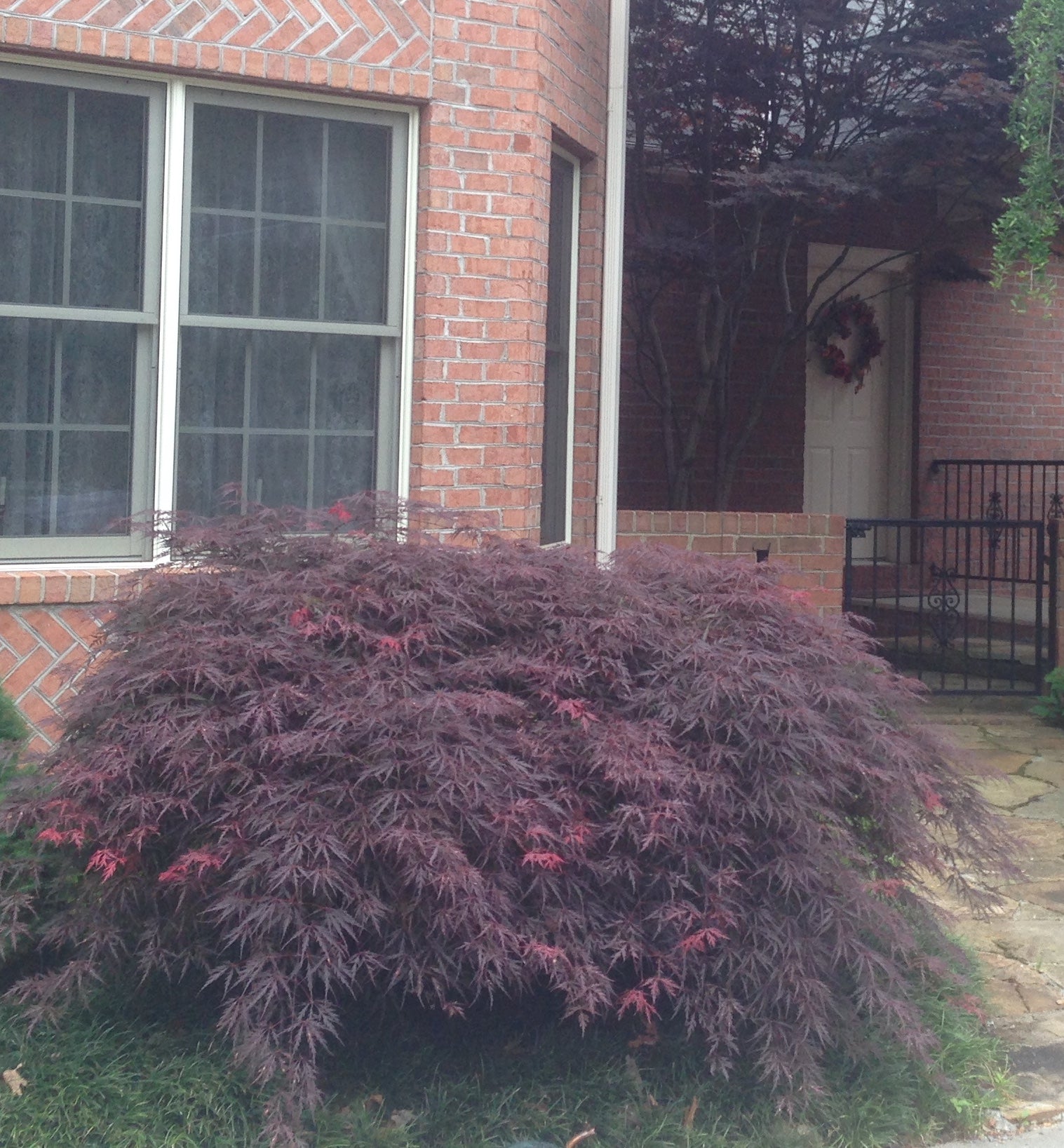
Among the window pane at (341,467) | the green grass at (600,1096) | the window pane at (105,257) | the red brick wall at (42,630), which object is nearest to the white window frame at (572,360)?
the window pane at (341,467)

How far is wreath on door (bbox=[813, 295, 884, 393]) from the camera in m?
11.3

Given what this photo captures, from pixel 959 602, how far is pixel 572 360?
4.85 m

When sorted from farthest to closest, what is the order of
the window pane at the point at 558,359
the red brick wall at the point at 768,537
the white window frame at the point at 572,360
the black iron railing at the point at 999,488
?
the black iron railing at the point at 999,488 < the red brick wall at the point at 768,537 < the white window frame at the point at 572,360 < the window pane at the point at 558,359

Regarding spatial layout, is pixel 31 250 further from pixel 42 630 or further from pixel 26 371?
pixel 42 630

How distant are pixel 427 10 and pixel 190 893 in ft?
12.1

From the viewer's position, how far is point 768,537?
25.7ft

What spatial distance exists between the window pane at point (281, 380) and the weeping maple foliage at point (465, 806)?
1689mm

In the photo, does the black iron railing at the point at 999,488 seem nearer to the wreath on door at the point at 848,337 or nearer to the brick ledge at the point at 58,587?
the wreath on door at the point at 848,337

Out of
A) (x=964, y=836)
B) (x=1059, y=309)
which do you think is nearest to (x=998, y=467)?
(x=1059, y=309)

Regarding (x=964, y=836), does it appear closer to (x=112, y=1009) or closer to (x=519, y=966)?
(x=519, y=966)

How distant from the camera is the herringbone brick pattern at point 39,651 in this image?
16.3 feet

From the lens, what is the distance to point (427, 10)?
18.2 ft

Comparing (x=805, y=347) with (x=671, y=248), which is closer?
(x=671, y=248)

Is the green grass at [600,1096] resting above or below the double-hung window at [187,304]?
below
